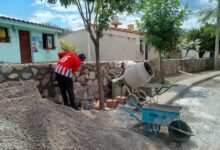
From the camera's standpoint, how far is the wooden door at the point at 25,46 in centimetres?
1352

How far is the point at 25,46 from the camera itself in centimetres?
1384

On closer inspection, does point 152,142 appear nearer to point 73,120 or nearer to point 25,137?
point 73,120

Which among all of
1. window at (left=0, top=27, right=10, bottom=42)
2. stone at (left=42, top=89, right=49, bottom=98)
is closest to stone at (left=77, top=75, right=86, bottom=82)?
stone at (left=42, top=89, right=49, bottom=98)

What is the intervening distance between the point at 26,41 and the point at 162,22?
8619 millimetres

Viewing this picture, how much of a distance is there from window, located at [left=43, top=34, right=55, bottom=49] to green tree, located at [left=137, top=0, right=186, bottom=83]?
7106 millimetres

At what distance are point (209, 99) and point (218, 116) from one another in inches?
96.8

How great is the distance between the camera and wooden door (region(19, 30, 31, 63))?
44.4 feet

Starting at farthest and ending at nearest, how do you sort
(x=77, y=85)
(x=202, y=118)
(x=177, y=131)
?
1. (x=77, y=85)
2. (x=202, y=118)
3. (x=177, y=131)

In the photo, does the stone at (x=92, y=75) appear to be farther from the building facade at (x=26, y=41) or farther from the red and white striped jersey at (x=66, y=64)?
the building facade at (x=26, y=41)

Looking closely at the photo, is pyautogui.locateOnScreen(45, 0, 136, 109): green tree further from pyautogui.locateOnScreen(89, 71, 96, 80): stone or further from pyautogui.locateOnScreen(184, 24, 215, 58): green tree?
pyautogui.locateOnScreen(184, 24, 215, 58): green tree

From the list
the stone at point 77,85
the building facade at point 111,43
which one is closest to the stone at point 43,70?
the stone at point 77,85

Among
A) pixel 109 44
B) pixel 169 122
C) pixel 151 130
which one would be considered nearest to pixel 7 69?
pixel 151 130

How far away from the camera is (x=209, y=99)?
8633 millimetres

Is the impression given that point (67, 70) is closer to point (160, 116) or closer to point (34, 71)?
point (34, 71)
